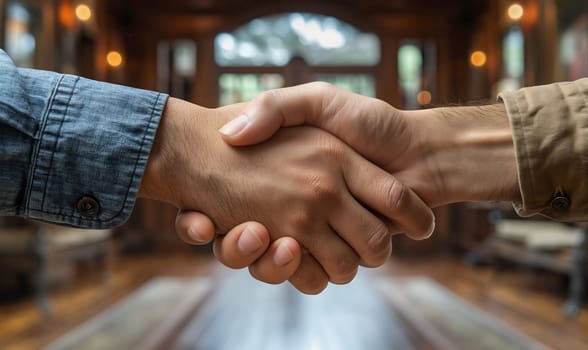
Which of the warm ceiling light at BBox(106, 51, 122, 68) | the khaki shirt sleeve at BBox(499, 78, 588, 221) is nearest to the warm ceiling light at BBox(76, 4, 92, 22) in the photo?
the warm ceiling light at BBox(106, 51, 122, 68)

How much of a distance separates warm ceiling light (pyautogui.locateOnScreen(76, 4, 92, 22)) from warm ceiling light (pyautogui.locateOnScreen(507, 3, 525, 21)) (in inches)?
143

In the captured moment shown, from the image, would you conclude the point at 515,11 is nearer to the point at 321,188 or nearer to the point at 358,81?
the point at 358,81

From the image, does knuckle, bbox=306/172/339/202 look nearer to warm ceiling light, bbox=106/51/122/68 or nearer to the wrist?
the wrist

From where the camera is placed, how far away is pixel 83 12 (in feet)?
16.3

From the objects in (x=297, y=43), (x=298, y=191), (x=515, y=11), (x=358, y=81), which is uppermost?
(x=515, y=11)

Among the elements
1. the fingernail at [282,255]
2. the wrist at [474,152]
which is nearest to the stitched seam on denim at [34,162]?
the fingernail at [282,255]

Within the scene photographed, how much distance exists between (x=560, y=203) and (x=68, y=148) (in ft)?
2.64

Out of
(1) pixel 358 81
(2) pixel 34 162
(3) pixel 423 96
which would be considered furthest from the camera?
(1) pixel 358 81

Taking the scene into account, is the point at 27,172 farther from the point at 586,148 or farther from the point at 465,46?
the point at 465,46

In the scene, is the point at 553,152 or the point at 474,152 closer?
the point at 553,152

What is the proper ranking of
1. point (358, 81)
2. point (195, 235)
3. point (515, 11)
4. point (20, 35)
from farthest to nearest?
point (358, 81), point (515, 11), point (20, 35), point (195, 235)

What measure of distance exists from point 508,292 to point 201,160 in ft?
10.6

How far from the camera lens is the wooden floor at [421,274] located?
2.66 metres

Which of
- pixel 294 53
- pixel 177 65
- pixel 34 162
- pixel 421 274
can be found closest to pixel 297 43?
pixel 294 53
